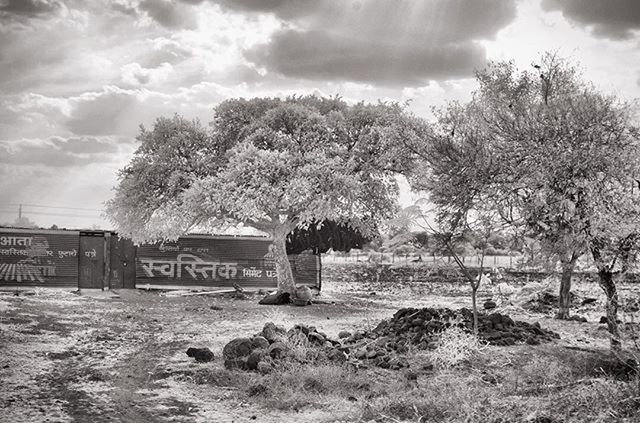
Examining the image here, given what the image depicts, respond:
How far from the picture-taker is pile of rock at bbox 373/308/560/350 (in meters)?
15.3

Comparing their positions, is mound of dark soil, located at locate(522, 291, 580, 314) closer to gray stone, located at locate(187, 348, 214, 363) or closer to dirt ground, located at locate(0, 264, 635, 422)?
dirt ground, located at locate(0, 264, 635, 422)

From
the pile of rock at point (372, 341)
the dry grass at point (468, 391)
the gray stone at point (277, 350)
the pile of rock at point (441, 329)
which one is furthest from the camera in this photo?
the pile of rock at point (441, 329)

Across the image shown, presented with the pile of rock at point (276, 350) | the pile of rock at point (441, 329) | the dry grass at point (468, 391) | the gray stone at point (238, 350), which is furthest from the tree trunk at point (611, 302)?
the gray stone at point (238, 350)

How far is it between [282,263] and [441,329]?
13.8m

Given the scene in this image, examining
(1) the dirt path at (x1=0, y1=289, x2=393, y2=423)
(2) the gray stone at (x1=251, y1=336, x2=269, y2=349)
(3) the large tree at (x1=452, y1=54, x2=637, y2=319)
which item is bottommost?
(1) the dirt path at (x1=0, y1=289, x2=393, y2=423)

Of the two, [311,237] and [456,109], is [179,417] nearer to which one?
[456,109]

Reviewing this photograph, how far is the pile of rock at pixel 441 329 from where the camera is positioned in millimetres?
15266

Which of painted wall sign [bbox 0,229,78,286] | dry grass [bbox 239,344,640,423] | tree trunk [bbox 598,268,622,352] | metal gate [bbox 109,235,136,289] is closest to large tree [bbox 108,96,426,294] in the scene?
metal gate [bbox 109,235,136,289]

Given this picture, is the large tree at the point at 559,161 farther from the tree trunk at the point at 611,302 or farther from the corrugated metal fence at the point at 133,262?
the corrugated metal fence at the point at 133,262

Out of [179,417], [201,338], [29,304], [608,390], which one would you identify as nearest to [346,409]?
[179,417]

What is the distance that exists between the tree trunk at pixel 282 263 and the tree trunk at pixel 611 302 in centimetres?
1592

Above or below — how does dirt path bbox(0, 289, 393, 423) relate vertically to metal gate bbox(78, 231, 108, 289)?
below

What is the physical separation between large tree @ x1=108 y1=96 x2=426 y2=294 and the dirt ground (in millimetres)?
3725

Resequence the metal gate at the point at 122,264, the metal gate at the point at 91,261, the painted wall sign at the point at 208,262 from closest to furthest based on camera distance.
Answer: the metal gate at the point at 91,261, the metal gate at the point at 122,264, the painted wall sign at the point at 208,262
